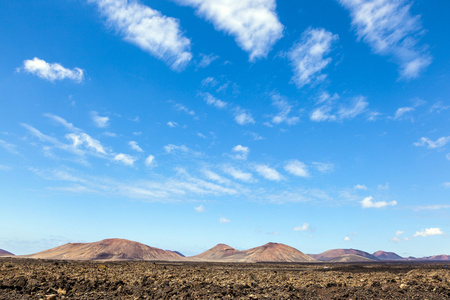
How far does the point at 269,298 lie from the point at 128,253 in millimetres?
164864

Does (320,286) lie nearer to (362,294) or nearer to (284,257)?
(362,294)

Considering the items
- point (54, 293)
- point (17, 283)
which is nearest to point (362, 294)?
point (54, 293)

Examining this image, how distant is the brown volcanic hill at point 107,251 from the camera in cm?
15038

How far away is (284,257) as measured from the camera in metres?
195

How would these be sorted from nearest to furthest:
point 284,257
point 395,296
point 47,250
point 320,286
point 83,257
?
point 395,296, point 320,286, point 83,257, point 47,250, point 284,257

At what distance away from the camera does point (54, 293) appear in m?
18.2

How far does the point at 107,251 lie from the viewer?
530ft

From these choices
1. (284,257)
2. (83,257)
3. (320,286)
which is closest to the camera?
(320,286)

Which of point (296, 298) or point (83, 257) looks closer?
point (296, 298)

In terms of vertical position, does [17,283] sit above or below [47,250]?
below

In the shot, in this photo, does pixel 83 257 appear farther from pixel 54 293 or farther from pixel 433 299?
pixel 433 299

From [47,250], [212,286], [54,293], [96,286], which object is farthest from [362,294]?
[47,250]

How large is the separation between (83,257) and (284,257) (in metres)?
119

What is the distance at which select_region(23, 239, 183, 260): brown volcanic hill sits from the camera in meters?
150
